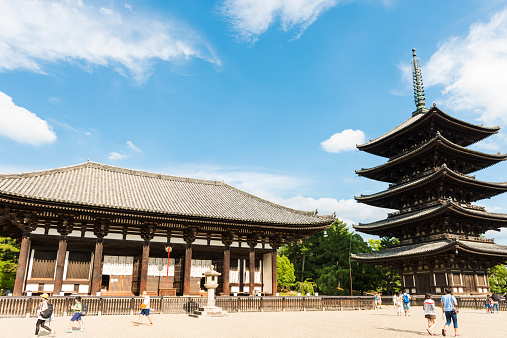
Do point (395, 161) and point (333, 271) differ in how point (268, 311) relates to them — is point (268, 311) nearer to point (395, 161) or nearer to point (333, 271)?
point (395, 161)

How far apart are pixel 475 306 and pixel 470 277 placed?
11.2ft

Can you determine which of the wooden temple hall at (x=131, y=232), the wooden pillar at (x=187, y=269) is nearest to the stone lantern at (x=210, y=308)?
the wooden pillar at (x=187, y=269)

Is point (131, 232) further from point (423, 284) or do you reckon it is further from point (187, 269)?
point (423, 284)

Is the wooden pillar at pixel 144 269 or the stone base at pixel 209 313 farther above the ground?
the wooden pillar at pixel 144 269

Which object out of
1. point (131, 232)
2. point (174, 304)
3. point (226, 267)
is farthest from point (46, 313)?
point (226, 267)

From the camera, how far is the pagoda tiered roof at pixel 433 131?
31.6 metres

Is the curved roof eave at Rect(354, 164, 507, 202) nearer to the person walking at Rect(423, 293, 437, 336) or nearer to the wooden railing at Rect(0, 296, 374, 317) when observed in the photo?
the wooden railing at Rect(0, 296, 374, 317)

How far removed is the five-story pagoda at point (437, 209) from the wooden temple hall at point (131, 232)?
34.9 feet

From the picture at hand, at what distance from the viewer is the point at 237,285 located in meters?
24.7

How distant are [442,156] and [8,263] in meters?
41.4

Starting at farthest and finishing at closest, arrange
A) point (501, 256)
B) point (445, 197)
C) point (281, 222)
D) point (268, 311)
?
point (445, 197) < point (501, 256) < point (281, 222) < point (268, 311)

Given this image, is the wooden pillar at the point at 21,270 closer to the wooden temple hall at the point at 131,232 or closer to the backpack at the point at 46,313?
the wooden temple hall at the point at 131,232

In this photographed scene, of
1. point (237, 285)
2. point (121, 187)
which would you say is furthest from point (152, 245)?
point (237, 285)

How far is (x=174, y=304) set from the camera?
1906 cm
